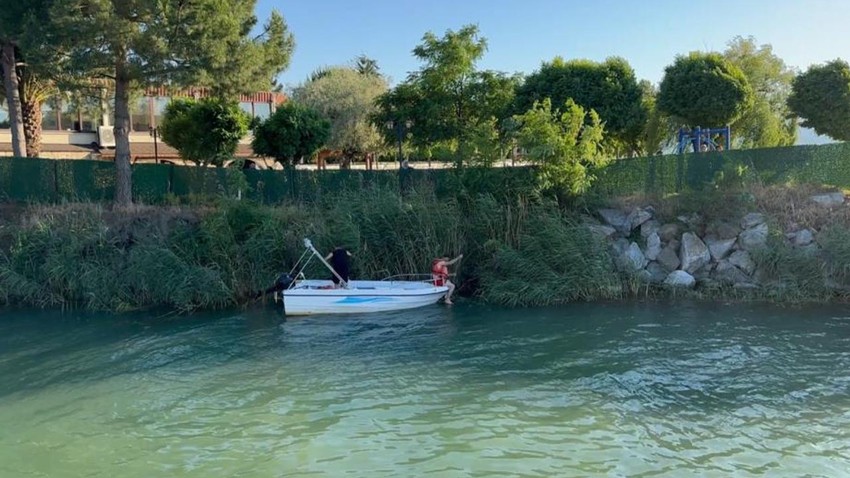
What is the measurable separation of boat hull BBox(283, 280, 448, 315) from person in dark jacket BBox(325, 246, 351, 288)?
23 centimetres

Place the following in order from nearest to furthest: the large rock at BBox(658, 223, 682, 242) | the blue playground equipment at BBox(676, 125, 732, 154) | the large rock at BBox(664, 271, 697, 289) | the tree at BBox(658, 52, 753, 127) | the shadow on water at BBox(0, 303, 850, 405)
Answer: the shadow on water at BBox(0, 303, 850, 405) → the large rock at BBox(664, 271, 697, 289) → the large rock at BBox(658, 223, 682, 242) → the tree at BBox(658, 52, 753, 127) → the blue playground equipment at BBox(676, 125, 732, 154)

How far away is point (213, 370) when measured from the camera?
10469 millimetres

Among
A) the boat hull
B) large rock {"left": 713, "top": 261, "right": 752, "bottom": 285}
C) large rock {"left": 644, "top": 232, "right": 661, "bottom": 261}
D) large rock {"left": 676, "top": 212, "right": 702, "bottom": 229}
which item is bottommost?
the boat hull

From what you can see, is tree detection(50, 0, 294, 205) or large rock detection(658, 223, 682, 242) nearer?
large rock detection(658, 223, 682, 242)

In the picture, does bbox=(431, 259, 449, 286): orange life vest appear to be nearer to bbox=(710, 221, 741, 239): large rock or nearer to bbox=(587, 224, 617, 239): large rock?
bbox=(587, 224, 617, 239): large rock

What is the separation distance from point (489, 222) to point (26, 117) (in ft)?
60.7

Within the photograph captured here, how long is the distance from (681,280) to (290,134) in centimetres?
1476

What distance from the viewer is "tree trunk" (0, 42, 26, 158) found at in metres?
21.2

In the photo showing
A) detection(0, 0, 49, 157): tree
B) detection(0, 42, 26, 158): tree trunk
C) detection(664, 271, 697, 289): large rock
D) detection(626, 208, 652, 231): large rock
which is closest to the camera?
detection(664, 271, 697, 289): large rock

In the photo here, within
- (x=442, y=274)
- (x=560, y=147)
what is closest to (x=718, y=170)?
(x=560, y=147)

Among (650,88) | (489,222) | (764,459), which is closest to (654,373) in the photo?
(764,459)

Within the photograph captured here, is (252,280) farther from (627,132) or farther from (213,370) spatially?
(627,132)

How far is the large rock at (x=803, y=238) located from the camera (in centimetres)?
1485

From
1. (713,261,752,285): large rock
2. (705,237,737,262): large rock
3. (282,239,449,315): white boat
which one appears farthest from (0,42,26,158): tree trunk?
(713,261,752,285): large rock
